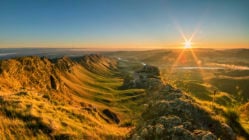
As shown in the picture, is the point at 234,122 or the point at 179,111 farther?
the point at 234,122

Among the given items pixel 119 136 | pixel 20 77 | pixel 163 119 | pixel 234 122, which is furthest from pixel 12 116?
pixel 20 77

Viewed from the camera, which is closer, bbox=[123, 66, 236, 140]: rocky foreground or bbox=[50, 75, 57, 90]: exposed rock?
bbox=[123, 66, 236, 140]: rocky foreground

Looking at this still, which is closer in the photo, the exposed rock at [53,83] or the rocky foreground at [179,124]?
the rocky foreground at [179,124]

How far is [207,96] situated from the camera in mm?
101062

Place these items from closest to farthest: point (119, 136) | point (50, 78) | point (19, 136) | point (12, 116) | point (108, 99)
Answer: point (19, 136) → point (12, 116) → point (119, 136) → point (50, 78) → point (108, 99)

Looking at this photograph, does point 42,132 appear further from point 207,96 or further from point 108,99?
point 207,96

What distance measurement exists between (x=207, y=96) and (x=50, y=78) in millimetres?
60120

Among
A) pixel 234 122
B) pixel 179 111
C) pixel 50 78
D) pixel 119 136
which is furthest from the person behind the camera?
pixel 50 78

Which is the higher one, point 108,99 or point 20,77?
point 20,77

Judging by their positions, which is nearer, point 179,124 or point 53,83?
point 179,124

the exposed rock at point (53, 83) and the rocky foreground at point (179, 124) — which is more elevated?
the rocky foreground at point (179, 124)

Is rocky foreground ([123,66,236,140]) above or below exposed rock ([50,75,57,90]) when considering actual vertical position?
above

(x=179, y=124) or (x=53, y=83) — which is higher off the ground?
(x=179, y=124)

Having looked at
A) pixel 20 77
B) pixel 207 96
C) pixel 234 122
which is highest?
pixel 20 77
